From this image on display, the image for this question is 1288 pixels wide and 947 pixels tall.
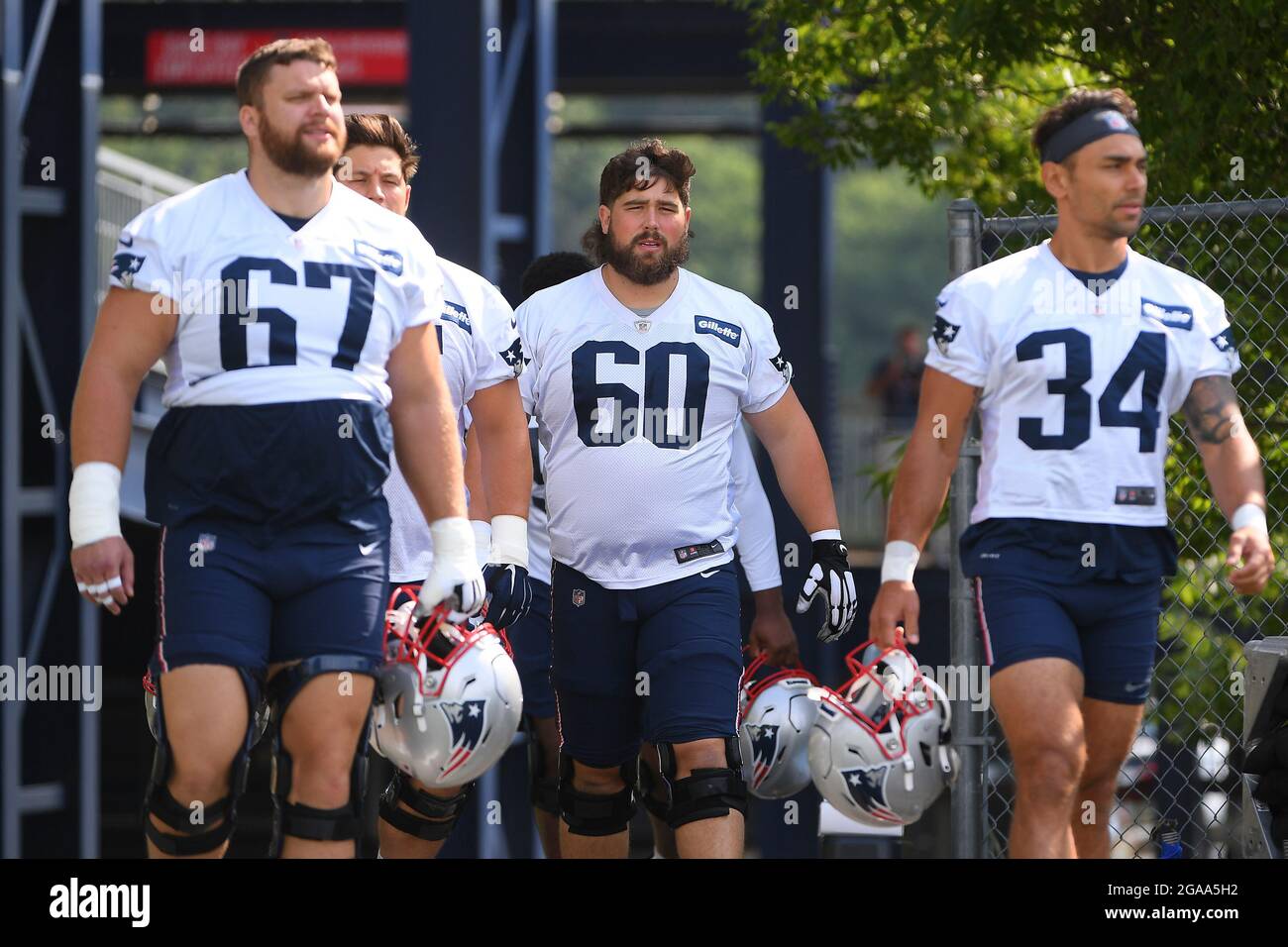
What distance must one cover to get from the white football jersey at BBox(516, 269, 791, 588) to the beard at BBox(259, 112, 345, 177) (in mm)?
1465

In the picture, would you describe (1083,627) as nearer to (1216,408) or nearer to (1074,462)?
(1074,462)

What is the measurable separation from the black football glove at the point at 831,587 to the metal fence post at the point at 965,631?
53cm

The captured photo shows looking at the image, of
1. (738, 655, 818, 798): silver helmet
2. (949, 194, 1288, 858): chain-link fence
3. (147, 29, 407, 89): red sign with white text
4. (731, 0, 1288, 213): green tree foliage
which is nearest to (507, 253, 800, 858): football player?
(738, 655, 818, 798): silver helmet

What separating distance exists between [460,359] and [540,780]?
194 centimetres

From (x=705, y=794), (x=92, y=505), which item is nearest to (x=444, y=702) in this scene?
(x=705, y=794)

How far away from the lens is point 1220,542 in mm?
9156

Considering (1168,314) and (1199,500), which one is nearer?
(1168,314)

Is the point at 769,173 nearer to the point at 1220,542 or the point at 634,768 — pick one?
the point at 1220,542

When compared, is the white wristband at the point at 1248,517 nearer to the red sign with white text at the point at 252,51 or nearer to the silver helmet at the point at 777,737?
the silver helmet at the point at 777,737

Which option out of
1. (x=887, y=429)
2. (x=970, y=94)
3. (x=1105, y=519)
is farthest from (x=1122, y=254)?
(x=887, y=429)

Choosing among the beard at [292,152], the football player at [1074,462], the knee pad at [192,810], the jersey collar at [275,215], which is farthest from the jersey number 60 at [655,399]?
the knee pad at [192,810]

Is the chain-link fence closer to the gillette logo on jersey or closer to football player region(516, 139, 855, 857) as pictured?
football player region(516, 139, 855, 857)

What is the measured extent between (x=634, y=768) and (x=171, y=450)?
2.33m

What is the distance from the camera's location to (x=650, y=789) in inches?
281
